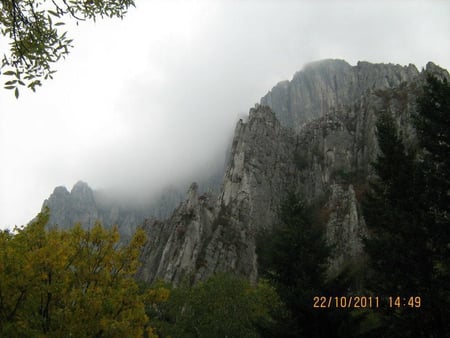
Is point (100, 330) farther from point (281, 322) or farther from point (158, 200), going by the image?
point (158, 200)

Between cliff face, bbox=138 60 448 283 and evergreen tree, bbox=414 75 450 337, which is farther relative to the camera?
cliff face, bbox=138 60 448 283

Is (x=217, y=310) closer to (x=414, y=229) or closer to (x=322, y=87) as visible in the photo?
(x=414, y=229)

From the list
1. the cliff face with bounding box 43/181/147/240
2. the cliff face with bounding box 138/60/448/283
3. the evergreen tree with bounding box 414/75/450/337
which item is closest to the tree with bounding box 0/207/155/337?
the evergreen tree with bounding box 414/75/450/337

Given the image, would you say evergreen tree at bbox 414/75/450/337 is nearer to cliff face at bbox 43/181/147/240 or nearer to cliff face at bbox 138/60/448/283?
cliff face at bbox 138/60/448/283

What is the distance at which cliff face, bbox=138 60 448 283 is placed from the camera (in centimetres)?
7325

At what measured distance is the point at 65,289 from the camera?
9.97m

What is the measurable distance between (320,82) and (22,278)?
166 m

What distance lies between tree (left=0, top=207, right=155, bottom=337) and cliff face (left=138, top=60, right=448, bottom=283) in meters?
53.9

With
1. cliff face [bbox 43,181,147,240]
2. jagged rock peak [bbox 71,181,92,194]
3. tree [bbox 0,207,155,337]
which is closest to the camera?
tree [bbox 0,207,155,337]

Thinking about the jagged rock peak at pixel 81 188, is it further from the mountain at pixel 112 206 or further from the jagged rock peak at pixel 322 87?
the jagged rock peak at pixel 322 87
